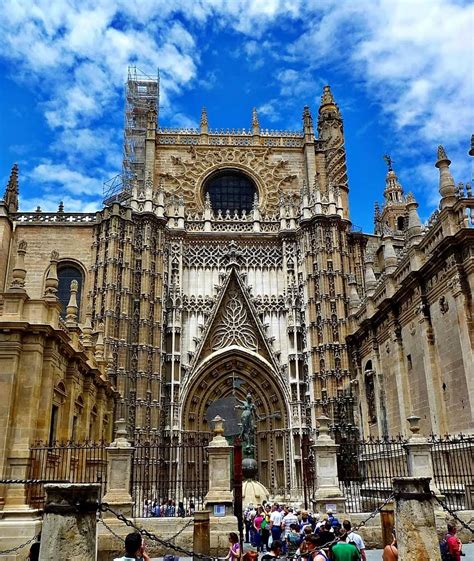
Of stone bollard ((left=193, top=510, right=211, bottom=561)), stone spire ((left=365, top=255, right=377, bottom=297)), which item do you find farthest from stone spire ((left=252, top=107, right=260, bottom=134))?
stone bollard ((left=193, top=510, right=211, bottom=561))

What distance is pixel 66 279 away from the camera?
31531mm

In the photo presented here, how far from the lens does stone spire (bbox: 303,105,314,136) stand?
3625cm

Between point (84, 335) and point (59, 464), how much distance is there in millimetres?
6991

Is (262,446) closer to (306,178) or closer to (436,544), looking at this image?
(306,178)

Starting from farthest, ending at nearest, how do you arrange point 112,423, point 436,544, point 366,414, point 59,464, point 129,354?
point 129,354 < point 112,423 < point 366,414 < point 59,464 < point 436,544

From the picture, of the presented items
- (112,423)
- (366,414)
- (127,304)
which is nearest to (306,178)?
(127,304)

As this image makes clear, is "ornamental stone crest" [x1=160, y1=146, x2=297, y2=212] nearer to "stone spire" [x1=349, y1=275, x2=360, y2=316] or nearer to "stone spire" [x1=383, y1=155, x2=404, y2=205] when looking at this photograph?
"stone spire" [x1=349, y1=275, x2=360, y2=316]

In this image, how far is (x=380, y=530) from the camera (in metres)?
12.8

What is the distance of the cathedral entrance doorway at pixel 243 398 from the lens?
96.3 ft

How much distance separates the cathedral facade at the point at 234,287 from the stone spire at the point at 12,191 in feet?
0.26

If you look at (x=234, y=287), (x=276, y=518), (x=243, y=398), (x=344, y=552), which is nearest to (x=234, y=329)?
(x=234, y=287)

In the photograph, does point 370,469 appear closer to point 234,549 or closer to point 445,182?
point 445,182

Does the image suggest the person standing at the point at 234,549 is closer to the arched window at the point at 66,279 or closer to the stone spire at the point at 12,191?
the arched window at the point at 66,279

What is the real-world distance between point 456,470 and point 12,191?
1134 inches
